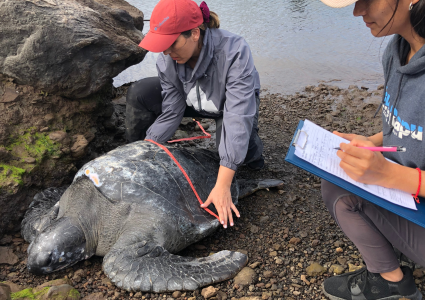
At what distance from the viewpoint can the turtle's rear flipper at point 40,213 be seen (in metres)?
2.02

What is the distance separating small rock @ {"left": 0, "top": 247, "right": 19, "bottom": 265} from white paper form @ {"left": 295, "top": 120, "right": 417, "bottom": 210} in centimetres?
176

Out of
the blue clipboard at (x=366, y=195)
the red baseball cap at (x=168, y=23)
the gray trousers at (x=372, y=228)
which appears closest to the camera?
the blue clipboard at (x=366, y=195)

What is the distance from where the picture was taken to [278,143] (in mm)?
3141

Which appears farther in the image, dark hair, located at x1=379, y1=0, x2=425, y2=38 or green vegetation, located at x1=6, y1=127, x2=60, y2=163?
green vegetation, located at x1=6, y1=127, x2=60, y2=163

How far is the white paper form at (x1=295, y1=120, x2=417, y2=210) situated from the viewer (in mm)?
1209

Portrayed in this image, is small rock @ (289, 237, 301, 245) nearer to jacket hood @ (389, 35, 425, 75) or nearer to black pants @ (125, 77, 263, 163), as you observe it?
black pants @ (125, 77, 263, 163)

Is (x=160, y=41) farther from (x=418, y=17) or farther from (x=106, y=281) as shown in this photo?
(x=106, y=281)

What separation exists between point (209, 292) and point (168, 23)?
1.39 metres

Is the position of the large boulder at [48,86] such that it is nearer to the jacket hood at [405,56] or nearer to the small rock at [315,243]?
the small rock at [315,243]

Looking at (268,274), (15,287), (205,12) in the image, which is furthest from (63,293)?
(205,12)

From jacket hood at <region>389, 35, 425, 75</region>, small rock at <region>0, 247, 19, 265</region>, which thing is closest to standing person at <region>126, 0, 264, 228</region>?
jacket hood at <region>389, 35, 425, 75</region>

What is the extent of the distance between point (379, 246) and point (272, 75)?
144 inches

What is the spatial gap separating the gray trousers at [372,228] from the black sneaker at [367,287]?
76mm

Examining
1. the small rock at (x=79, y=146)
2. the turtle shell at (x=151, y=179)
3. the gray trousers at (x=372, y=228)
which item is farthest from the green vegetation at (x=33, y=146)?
the gray trousers at (x=372, y=228)
